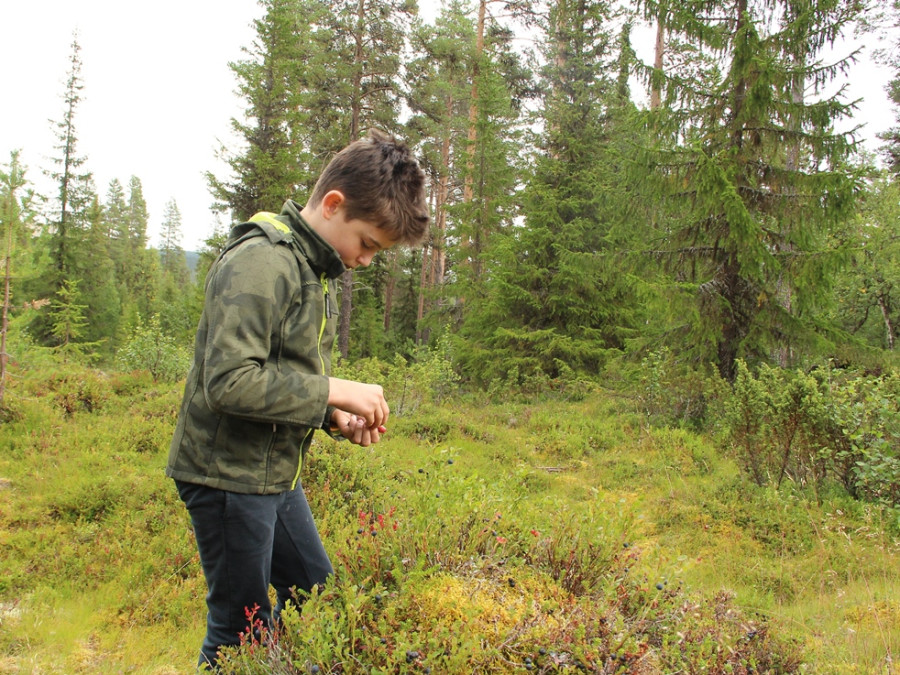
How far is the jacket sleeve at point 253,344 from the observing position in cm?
144

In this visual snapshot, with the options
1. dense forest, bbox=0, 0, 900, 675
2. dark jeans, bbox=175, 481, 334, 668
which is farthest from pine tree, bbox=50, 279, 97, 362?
dark jeans, bbox=175, 481, 334, 668

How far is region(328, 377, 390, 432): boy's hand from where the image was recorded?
1.61 meters

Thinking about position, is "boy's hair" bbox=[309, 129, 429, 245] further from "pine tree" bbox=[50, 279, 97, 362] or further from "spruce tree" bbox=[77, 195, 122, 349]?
"spruce tree" bbox=[77, 195, 122, 349]

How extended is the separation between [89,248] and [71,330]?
6993mm

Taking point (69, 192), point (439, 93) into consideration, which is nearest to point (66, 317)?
point (69, 192)

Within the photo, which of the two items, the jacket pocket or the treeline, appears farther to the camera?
the treeline

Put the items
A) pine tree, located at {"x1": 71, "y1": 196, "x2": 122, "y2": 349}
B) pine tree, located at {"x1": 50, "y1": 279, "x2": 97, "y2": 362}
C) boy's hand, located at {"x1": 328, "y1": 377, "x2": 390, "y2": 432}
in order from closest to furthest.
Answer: boy's hand, located at {"x1": 328, "y1": 377, "x2": 390, "y2": 432} → pine tree, located at {"x1": 50, "y1": 279, "x2": 97, "y2": 362} → pine tree, located at {"x1": 71, "y1": 196, "x2": 122, "y2": 349}

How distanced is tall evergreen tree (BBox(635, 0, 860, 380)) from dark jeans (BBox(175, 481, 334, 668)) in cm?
830

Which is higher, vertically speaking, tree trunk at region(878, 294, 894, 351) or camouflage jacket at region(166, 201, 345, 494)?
tree trunk at region(878, 294, 894, 351)

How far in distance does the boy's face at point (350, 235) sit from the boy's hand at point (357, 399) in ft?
1.45

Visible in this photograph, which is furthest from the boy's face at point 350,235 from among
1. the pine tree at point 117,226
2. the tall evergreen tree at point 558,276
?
the pine tree at point 117,226

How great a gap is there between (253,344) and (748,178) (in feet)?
32.0

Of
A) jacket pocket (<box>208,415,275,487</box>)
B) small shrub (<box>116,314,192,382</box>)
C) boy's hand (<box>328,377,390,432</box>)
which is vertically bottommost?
small shrub (<box>116,314,192,382</box>)

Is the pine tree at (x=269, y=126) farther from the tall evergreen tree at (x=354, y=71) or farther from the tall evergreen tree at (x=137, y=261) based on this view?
the tall evergreen tree at (x=137, y=261)
